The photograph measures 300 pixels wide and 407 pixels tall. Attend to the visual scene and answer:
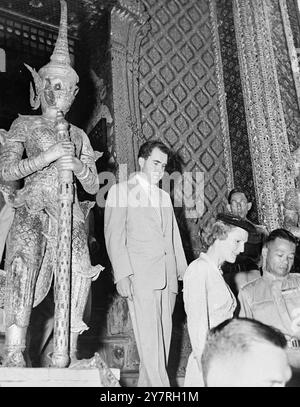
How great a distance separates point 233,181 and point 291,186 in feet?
1.98

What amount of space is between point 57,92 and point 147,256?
1081 millimetres

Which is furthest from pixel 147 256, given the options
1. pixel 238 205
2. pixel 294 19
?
pixel 294 19

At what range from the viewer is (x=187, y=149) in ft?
17.1

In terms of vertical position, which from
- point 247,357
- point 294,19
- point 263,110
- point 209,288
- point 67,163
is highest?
point 294,19

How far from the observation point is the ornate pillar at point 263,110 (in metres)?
5.09

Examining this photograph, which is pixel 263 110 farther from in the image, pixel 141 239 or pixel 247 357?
pixel 247 357

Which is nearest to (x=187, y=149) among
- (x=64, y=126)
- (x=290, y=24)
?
(x=290, y=24)

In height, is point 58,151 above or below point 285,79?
below

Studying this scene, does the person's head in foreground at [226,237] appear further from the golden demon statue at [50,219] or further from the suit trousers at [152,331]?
the golden demon statue at [50,219]

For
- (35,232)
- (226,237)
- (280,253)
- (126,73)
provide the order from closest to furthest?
(226,237)
(35,232)
(280,253)
(126,73)

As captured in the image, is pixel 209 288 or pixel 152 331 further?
pixel 152 331

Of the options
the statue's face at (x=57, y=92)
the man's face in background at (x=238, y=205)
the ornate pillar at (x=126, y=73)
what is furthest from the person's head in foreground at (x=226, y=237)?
the ornate pillar at (x=126, y=73)

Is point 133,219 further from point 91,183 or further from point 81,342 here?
point 81,342

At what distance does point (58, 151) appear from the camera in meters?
2.61
